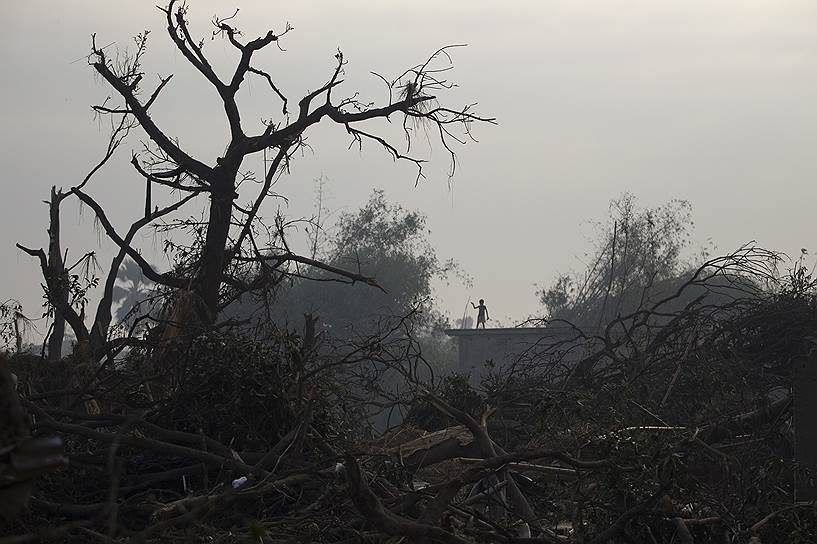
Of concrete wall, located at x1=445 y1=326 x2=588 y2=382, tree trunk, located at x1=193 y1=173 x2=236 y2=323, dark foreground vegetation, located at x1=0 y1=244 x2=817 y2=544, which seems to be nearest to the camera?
dark foreground vegetation, located at x1=0 y1=244 x2=817 y2=544

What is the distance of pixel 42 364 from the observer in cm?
826

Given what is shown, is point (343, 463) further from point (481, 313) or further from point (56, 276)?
point (481, 313)

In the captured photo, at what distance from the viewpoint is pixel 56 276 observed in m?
9.38

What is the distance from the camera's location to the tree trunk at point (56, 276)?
926 centimetres

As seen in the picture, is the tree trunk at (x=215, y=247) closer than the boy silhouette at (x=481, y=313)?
Yes

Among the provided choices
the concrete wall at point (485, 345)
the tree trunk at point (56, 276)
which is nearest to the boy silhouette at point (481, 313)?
the concrete wall at point (485, 345)

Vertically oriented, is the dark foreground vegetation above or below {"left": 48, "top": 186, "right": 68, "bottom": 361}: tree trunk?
below

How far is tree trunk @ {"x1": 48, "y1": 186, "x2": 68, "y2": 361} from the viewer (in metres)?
9.26

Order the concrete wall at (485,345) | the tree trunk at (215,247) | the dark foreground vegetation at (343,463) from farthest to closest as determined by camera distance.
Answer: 1. the concrete wall at (485,345)
2. the tree trunk at (215,247)
3. the dark foreground vegetation at (343,463)

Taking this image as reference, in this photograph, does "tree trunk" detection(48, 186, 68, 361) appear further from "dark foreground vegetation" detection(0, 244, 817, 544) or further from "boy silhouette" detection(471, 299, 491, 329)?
"boy silhouette" detection(471, 299, 491, 329)

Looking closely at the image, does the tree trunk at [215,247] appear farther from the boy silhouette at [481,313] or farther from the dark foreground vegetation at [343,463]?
the boy silhouette at [481,313]

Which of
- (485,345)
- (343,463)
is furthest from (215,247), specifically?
(485,345)

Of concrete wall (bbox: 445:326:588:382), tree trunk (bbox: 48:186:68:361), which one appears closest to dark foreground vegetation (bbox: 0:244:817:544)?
tree trunk (bbox: 48:186:68:361)

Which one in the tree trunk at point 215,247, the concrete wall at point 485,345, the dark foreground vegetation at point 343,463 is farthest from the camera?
the concrete wall at point 485,345
